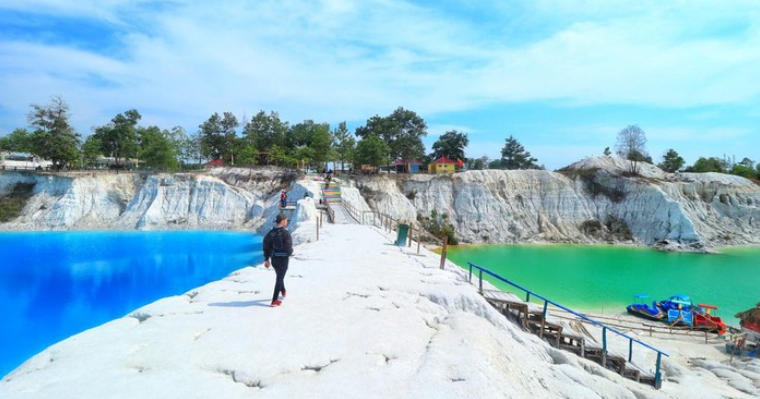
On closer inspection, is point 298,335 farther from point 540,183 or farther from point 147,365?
point 540,183

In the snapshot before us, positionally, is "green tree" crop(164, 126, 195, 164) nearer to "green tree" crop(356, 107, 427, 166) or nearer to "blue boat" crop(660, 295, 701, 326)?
"green tree" crop(356, 107, 427, 166)

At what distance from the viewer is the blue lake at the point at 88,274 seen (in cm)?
1402

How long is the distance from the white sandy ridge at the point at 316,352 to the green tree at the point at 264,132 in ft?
178

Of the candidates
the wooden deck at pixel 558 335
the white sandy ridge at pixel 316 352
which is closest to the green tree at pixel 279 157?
the white sandy ridge at pixel 316 352

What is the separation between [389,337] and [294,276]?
16.5 feet

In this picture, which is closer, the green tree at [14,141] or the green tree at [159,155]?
the green tree at [159,155]

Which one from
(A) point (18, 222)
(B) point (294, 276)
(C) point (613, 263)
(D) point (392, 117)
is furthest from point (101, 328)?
(D) point (392, 117)

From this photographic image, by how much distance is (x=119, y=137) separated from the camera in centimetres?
5650

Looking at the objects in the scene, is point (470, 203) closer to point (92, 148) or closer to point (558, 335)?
point (558, 335)

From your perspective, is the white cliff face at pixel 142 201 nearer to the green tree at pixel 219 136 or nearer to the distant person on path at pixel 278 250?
the green tree at pixel 219 136

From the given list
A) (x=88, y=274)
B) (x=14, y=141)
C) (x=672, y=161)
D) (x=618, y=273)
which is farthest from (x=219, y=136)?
(x=672, y=161)

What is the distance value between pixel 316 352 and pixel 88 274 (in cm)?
2188

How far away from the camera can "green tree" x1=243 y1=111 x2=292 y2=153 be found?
204 ft

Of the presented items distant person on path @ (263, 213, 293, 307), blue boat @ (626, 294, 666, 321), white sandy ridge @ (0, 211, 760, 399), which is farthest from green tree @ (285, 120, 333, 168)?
distant person on path @ (263, 213, 293, 307)
